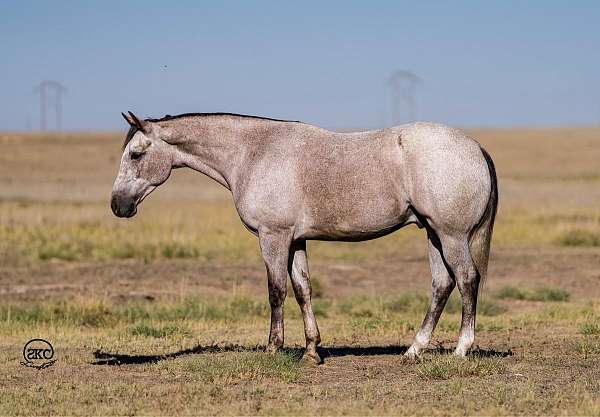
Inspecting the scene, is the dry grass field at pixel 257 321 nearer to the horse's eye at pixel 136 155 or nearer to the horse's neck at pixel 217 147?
the horse's neck at pixel 217 147

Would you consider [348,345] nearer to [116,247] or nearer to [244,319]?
[244,319]

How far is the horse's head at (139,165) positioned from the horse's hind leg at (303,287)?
1662mm

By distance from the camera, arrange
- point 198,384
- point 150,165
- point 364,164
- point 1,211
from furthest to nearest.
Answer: point 1,211
point 150,165
point 364,164
point 198,384

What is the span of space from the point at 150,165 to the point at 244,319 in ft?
16.1

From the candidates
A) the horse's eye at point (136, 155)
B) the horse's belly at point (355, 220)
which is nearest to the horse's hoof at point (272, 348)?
the horse's belly at point (355, 220)

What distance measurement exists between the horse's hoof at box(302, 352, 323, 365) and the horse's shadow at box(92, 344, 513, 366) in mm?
268

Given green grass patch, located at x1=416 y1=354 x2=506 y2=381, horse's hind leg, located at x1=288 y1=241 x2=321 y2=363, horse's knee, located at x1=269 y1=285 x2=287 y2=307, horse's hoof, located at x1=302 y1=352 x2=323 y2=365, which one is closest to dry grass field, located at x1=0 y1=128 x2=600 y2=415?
green grass patch, located at x1=416 y1=354 x2=506 y2=381

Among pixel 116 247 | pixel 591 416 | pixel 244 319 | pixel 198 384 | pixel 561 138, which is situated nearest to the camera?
pixel 591 416

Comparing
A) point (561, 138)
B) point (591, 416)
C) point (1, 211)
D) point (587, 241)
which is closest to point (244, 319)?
point (591, 416)

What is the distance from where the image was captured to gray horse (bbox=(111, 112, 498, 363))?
9.80 metres

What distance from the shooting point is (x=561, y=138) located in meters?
106

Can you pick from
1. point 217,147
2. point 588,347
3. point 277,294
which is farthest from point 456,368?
point 217,147

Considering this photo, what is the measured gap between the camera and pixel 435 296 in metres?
10.4

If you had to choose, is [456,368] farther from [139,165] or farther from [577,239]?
[577,239]
